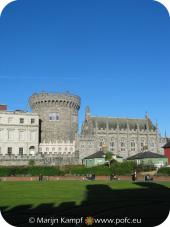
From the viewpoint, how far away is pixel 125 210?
15492 millimetres

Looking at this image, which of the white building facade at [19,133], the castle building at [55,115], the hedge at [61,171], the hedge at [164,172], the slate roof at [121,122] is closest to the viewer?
the hedge at [164,172]

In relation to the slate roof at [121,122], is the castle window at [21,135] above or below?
below

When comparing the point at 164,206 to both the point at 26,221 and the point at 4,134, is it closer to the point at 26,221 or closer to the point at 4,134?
the point at 26,221

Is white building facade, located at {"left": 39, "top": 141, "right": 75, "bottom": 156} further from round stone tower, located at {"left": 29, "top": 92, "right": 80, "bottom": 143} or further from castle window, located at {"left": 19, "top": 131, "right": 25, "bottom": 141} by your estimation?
castle window, located at {"left": 19, "top": 131, "right": 25, "bottom": 141}

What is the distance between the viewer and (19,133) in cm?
7362

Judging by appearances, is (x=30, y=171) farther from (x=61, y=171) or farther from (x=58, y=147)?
(x=58, y=147)

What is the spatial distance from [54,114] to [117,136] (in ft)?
54.3

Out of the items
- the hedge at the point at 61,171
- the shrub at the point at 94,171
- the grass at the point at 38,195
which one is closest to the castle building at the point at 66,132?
the shrub at the point at 94,171

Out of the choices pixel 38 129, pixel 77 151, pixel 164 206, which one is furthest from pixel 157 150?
pixel 164 206

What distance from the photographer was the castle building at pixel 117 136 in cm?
7556

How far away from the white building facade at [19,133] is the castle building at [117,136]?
10814mm

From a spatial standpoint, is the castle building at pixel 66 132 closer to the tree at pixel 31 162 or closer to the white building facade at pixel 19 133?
the white building facade at pixel 19 133

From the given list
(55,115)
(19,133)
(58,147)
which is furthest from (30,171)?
(55,115)

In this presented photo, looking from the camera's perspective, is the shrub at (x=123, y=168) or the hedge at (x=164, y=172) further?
the shrub at (x=123, y=168)
